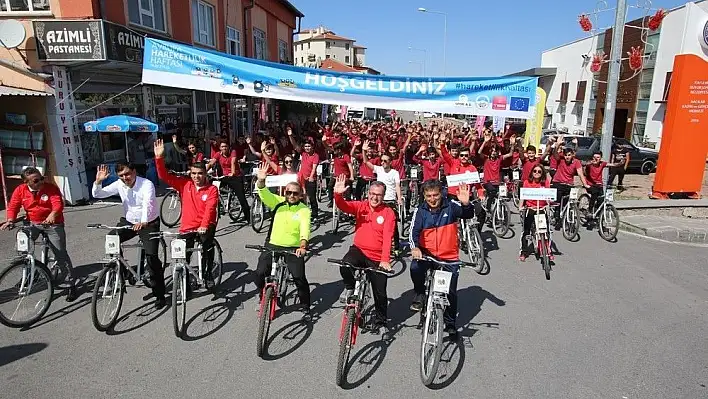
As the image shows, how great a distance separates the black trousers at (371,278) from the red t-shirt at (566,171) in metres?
5.95

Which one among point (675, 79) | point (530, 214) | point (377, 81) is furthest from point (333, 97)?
point (675, 79)

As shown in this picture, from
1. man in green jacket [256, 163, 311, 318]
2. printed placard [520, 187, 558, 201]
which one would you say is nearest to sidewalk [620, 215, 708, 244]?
printed placard [520, 187, 558, 201]

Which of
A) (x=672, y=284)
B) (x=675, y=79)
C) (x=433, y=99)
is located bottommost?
(x=672, y=284)

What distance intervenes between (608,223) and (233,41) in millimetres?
16278

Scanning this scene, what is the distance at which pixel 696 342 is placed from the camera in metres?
4.70

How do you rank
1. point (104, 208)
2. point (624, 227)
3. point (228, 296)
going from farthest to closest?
point (104, 208), point (624, 227), point (228, 296)

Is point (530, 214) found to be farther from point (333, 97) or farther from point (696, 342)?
point (333, 97)

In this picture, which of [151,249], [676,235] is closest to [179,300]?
[151,249]

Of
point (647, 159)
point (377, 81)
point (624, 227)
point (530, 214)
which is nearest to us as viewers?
point (530, 214)

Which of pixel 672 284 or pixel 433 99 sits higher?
pixel 433 99

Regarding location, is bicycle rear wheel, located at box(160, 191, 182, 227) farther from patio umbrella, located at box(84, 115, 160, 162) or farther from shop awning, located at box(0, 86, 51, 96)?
shop awning, located at box(0, 86, 51, 96)

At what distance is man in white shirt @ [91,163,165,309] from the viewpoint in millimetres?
5027

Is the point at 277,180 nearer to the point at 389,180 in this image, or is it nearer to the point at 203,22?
the point at 389,180

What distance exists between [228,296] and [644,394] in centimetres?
467
